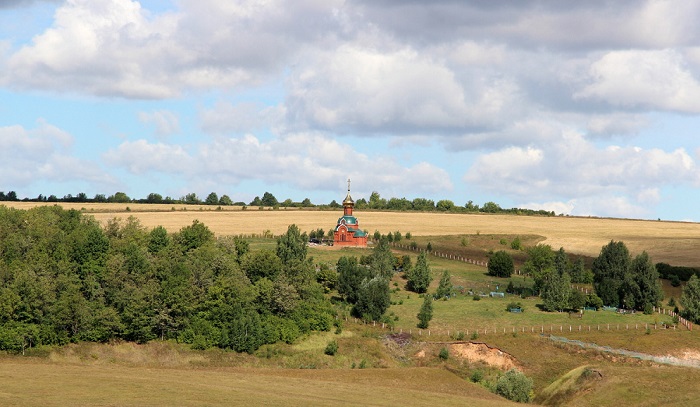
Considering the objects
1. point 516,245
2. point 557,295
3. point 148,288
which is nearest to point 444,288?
point 557,295

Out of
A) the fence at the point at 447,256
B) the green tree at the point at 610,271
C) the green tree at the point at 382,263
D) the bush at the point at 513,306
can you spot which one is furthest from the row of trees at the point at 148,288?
the green tree at the point at 610,271

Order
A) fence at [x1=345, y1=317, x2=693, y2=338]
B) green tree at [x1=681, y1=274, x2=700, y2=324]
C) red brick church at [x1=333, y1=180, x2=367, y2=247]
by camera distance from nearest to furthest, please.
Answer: fence at [x1=345, y1=317, x2=693, y2=338] < green tree at [x1=681, y1=274, x2=700, y2=324] < red brick church at [x1=333, y1=180, x2=367, y2=247]

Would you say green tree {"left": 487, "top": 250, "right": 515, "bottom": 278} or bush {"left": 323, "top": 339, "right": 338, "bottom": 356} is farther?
green tree {"left": 487, "top": 250, "right": 515, "bottom": 278}

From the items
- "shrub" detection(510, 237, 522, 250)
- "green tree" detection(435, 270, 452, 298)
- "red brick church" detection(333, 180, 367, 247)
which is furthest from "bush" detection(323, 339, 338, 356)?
"shrub" detection(510, 237, 522, 250)

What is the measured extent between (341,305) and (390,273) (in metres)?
15.4

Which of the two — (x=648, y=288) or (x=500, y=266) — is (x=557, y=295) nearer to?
(x=648, y=288)

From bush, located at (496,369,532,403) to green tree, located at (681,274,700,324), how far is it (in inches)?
1586

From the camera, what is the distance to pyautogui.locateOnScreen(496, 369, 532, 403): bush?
9244cm

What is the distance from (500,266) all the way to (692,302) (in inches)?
1299

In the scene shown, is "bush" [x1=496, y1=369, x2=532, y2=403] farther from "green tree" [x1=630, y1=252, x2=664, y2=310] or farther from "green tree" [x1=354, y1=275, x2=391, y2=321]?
"green tree" [x1=630, y1=252, x2=664, y2=310]

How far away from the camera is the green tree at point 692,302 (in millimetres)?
124312

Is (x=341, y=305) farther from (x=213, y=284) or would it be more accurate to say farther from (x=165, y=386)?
(x=165, y=386)

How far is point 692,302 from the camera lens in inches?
4938

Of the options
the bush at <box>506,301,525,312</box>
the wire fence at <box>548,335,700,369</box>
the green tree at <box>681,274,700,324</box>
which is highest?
the green tree at <box>681,274,700,324</box>
